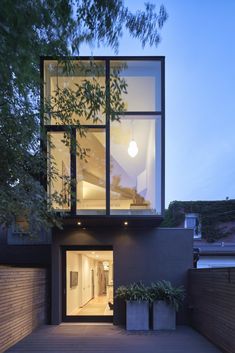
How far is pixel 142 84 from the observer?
10.6 meters

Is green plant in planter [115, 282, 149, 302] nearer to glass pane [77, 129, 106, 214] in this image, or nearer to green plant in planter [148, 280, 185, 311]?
green plant in planter [148, 280, 185, 311]

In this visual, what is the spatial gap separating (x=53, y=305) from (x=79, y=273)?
2000 mm

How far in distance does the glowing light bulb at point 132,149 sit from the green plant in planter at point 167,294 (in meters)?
3.45

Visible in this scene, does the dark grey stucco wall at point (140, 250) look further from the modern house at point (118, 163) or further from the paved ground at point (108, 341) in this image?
the paved ground at point (108, 341)

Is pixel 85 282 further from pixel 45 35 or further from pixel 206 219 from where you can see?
pixel 206 219

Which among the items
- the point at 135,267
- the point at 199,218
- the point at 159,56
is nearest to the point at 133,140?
the point at 159,56

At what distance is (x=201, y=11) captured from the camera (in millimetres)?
6164

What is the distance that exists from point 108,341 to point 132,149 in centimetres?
425

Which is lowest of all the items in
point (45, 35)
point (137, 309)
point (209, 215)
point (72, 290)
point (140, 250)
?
point (137, 309)

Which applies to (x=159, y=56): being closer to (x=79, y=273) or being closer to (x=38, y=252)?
(x=79, y=273)

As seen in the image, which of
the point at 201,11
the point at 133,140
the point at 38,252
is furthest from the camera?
the point at 38,252

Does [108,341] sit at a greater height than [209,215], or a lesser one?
lesser

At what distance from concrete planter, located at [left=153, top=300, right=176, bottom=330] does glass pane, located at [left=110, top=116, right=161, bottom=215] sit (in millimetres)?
2418

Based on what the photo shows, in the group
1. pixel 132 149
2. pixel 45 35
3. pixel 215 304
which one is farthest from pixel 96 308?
pixel 45 35
